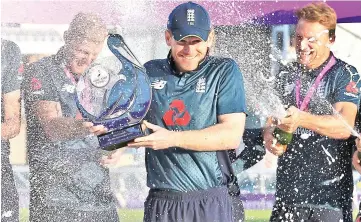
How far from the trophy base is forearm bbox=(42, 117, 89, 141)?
4.30ft

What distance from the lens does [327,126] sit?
6129 millimetres

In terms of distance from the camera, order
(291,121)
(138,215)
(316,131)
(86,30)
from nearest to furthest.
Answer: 1. (291,121)
2. (316,131)
3. (86,30)
4. (138,215)

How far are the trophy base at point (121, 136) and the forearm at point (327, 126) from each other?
5.12ft

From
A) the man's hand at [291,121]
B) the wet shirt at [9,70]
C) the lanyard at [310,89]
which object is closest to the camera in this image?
the man's hand at [291,121]

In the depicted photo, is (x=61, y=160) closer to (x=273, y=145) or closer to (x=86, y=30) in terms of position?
(x=86, y=30)

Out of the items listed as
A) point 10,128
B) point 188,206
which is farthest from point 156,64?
point 10,128

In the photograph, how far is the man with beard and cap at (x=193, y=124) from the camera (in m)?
5.04

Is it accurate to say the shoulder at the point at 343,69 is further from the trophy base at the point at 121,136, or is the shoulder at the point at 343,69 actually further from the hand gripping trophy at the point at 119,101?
the trophy base at the point at 121,136

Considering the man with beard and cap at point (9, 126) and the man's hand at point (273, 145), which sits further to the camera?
the man with beard and cap at point (9, 126)

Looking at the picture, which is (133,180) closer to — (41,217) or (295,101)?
(41,217)

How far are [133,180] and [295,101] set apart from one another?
83.3 inches

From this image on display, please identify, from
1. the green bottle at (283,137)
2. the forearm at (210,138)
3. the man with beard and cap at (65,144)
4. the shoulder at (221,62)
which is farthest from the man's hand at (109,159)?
the forearm at (210,138)

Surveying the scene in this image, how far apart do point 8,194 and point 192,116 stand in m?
2.09

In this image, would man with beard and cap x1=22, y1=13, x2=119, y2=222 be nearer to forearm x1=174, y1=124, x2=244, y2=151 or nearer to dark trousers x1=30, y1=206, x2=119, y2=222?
dark trousers x1=30, y1=206, x2=119, y2=222
